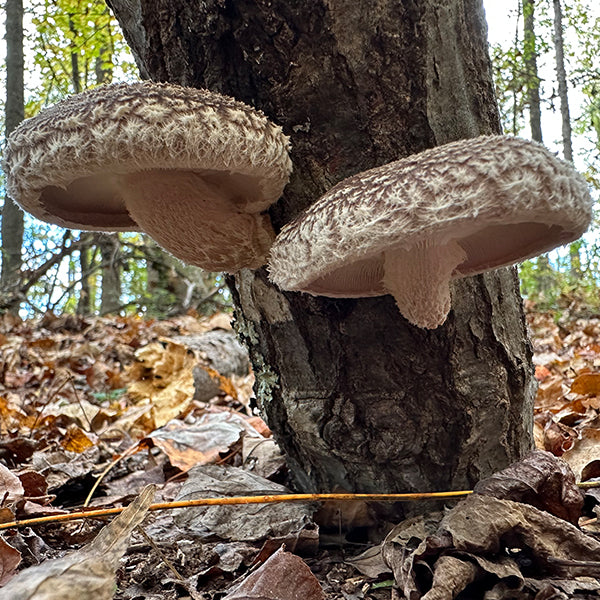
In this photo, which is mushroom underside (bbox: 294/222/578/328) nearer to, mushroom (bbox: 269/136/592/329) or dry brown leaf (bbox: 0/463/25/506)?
mushroom (bbox: 269/136/592/329)

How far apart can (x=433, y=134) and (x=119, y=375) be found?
519cm

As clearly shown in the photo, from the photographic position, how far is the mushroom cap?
123cm

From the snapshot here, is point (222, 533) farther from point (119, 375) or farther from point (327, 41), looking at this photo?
point (119, 375)

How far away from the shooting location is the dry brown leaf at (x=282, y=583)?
61.4 inches

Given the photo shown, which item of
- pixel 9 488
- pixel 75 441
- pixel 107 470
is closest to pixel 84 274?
pixel 75 441

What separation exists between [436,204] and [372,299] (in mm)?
722

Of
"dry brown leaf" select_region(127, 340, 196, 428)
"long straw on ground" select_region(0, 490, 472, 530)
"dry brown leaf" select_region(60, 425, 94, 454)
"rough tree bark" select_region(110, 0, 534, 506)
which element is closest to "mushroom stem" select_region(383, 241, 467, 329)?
"rough tree bark" select_region(110, 0, 534, 506)

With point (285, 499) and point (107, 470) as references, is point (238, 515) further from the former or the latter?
point (107, 470)

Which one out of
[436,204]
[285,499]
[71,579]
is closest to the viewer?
[71,579]

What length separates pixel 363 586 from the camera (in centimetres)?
179

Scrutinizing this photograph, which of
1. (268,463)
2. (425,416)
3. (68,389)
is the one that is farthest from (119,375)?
(425,416)

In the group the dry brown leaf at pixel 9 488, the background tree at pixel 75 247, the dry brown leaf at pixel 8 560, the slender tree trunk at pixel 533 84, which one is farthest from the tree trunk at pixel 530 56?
the dry brown leaf at pixel 8 560

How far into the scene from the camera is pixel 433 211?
48.3 inches

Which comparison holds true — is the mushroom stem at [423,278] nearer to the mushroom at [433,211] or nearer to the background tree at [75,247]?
the mushroom at [433,211]
